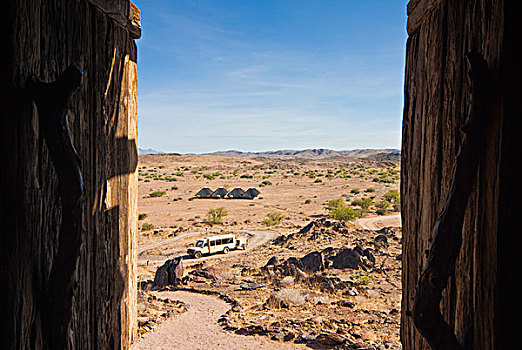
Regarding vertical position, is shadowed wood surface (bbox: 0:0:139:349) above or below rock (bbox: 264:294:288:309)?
above

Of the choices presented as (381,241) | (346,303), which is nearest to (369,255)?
(381,241)

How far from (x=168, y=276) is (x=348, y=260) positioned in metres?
6.80

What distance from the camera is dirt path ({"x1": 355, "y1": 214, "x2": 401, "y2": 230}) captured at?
24750 millimetres

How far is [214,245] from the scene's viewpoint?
1856cm

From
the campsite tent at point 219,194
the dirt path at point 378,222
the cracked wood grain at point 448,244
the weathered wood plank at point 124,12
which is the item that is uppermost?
the weathered wood plank at point 124,12

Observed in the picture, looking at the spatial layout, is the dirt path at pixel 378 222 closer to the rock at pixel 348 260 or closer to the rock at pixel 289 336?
the rock at pixel 348 260

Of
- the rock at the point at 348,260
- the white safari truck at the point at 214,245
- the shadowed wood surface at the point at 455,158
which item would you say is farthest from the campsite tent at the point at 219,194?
the shadowed wood surface at the point at 455,158

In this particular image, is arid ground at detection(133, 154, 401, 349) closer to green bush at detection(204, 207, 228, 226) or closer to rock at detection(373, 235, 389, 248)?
rock at detection(373, 235, 389, 248)

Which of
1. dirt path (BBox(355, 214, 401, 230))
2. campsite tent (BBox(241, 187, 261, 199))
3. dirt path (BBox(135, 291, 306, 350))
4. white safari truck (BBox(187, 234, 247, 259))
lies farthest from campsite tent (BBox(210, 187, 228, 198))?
dirt path (BBox(135, 291, 306, 350))

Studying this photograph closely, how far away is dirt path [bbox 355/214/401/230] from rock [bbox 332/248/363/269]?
28.0 feet

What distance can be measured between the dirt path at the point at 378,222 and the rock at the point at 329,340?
16.2m

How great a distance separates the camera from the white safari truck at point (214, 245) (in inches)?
701

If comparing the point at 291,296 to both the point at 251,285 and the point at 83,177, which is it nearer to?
the point at 251,285

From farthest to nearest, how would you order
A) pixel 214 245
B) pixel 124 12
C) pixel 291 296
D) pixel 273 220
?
pixel 273 220 < pixel 214 245 < pixel 291 296 < pixel 124 12
